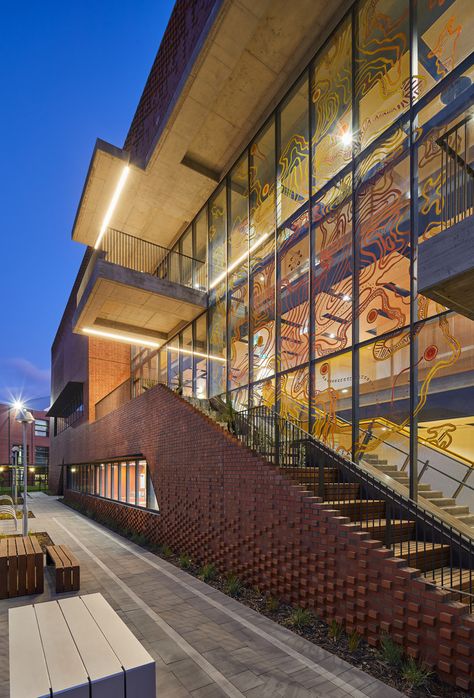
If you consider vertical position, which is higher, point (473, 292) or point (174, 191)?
point (174, 191)

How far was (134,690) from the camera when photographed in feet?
9.11

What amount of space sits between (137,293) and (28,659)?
40.5 feet

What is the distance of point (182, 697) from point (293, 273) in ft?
28.6

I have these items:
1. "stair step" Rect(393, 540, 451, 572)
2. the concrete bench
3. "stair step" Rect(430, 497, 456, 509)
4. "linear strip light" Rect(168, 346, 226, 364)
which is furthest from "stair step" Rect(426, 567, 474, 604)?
"linear strip light" Rect(168, 346, 226, 364)

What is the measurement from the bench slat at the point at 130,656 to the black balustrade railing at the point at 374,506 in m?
3.22

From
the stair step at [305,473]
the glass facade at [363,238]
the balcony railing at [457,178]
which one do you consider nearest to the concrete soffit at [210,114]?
the glass facade at [363,238]

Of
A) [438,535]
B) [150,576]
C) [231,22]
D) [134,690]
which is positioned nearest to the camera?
[134,690]

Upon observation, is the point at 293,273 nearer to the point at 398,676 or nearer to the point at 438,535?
the point at 438,535

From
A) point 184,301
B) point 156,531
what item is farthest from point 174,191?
point 156,531

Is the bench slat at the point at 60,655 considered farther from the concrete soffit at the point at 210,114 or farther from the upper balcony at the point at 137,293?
the concrete soffit at the point at 210,114

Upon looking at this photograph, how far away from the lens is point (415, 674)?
14.1 feet

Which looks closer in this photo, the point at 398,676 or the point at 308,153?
the point at 398,676

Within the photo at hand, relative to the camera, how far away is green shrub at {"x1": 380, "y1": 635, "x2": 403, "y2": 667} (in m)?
4.63

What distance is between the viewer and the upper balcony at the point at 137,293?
13820mm
